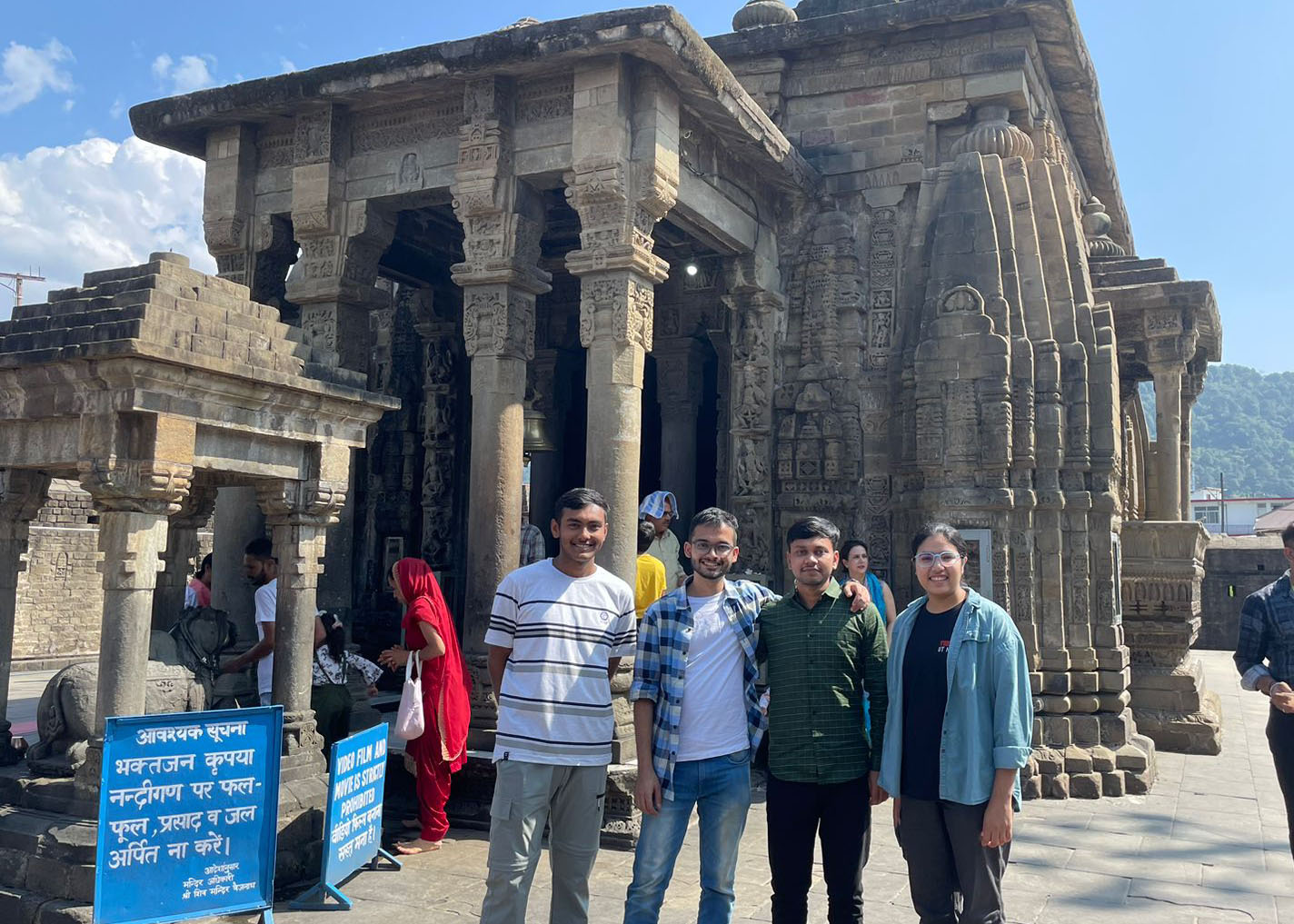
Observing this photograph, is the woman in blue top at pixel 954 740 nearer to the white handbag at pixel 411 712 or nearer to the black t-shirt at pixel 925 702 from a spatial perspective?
the black t-shirt at pixel 925 702

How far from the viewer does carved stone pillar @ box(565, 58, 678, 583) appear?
7.57m

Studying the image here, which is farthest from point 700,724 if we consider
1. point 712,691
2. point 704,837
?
point 704,837

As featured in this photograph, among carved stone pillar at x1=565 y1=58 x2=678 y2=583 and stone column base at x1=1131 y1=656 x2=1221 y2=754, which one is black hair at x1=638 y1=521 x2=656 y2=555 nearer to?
carved stone pillar at x1=565 y1=58 x2=678 y2=583

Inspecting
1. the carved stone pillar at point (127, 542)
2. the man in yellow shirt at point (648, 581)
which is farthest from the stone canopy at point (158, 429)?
the man in yellow shirt at point (648, 581)

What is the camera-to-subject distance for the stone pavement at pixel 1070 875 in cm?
488

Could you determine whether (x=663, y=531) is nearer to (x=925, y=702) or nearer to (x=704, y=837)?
(x=704, y=837)

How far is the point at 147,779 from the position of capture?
4215 mm

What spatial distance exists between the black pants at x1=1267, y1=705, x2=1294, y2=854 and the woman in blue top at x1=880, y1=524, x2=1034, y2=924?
1.75 metres

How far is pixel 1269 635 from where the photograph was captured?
4.52m

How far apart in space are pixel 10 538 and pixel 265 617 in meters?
1.45

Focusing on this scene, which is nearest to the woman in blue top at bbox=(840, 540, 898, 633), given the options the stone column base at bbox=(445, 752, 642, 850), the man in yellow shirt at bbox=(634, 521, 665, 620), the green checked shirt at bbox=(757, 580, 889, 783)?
the man in yellow shirt at bbox=(634, 521, 665, 620)

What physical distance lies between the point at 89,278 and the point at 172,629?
1963 mm

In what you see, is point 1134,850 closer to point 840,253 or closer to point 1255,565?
point 840,253

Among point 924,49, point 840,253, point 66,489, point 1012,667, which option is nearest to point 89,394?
point 1012,667
